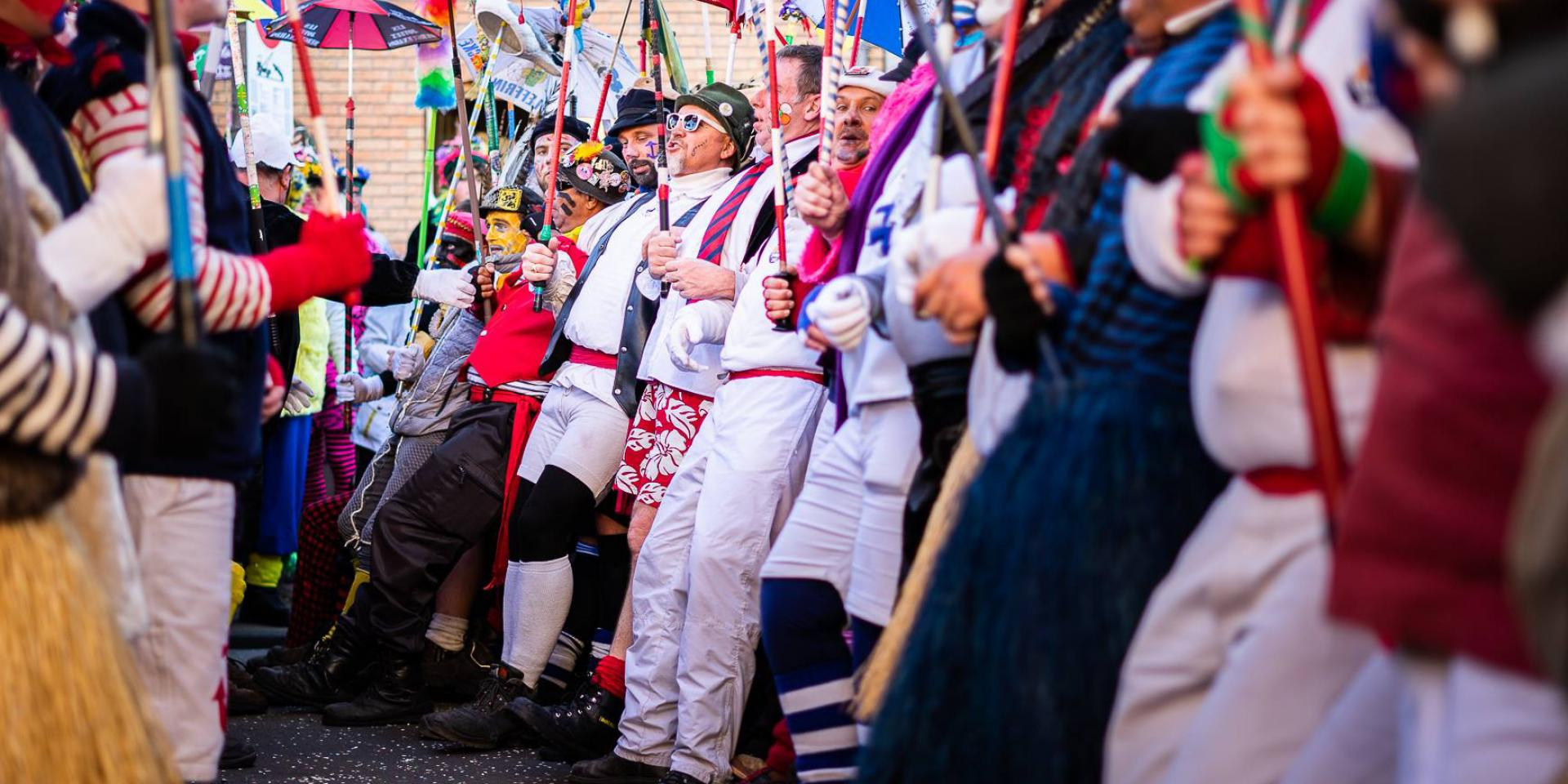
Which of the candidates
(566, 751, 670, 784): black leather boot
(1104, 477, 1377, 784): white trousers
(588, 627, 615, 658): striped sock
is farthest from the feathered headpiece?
(1104, 477, 1377, 784): white trousers

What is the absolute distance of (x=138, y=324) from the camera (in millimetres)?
2760

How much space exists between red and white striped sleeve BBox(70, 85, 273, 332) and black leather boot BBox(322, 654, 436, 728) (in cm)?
260

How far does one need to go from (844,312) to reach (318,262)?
966mm

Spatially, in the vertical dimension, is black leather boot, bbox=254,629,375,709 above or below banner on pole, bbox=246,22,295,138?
below

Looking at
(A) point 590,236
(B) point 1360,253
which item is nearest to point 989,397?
(B) point 1360,253

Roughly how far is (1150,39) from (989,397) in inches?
23.2

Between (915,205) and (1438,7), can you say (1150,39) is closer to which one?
(915,205)

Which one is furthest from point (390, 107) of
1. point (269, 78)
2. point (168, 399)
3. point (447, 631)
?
point (168, 399)

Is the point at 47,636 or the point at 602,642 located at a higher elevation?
the point at 47,636

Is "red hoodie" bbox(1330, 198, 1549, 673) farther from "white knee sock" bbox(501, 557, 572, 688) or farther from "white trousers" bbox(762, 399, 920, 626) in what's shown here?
"white knee sock" bbox(501, 557, 572, 688)

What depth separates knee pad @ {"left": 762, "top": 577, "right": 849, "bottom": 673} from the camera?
10.7 ft

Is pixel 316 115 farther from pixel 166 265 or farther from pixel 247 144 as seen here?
pixel 247 144

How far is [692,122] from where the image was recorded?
16.5 feet

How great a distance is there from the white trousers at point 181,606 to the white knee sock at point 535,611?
6.53 ft
